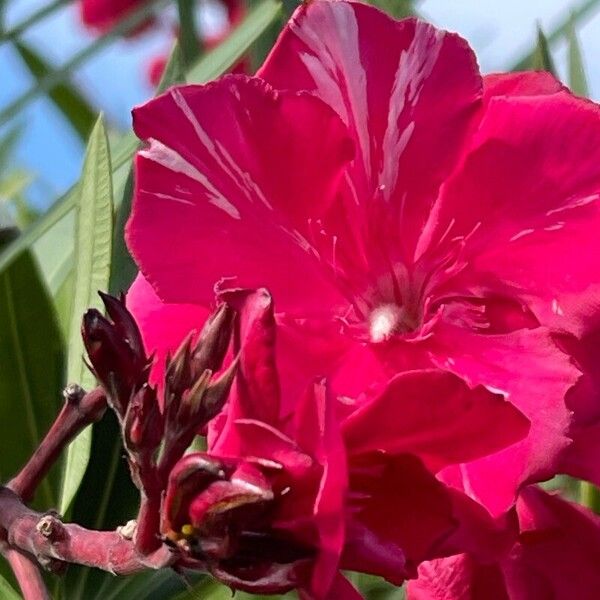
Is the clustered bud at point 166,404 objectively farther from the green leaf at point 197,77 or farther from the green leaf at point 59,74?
the green leaf at point 59,74

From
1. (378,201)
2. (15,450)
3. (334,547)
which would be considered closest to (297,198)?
(378,201)

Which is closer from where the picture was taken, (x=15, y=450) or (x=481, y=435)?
(x=481, y=435)

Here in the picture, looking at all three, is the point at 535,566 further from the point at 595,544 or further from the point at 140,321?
the point at 140,321

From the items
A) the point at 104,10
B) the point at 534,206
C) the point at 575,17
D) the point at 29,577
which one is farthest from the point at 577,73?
the point at 104,10

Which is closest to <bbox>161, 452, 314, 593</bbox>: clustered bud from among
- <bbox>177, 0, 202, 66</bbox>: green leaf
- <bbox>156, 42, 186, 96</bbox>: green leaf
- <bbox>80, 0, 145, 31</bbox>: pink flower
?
<bbox>156, 42, 186, 96</bbox>: green leaf

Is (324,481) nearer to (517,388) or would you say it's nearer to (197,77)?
(517,388)

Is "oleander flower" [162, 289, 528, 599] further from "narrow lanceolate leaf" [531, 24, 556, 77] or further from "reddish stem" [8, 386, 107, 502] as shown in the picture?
"narrow lanceolate leaf" [531, 24, 556, 77]
